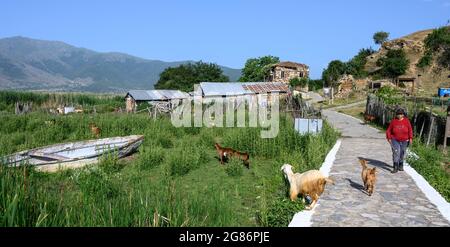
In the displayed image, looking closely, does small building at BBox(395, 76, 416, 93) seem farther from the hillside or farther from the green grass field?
the green grass field

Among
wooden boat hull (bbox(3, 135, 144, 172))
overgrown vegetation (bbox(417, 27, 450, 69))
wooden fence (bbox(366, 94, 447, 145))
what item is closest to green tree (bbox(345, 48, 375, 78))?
overgrown vegetation (bbox(417, 27, 450, 69))

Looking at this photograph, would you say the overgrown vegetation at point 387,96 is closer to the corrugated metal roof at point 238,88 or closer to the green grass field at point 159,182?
the green grass field at point 159,182

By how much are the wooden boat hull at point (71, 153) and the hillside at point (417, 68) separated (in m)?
44.7

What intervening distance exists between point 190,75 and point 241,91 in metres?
36.9

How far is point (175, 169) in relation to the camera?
1112 centimetres

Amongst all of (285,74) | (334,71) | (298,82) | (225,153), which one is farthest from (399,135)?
(334,71)

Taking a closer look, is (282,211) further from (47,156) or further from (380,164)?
(47,156)

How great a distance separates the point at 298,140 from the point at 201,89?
2697 cm

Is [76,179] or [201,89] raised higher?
[201,89]
